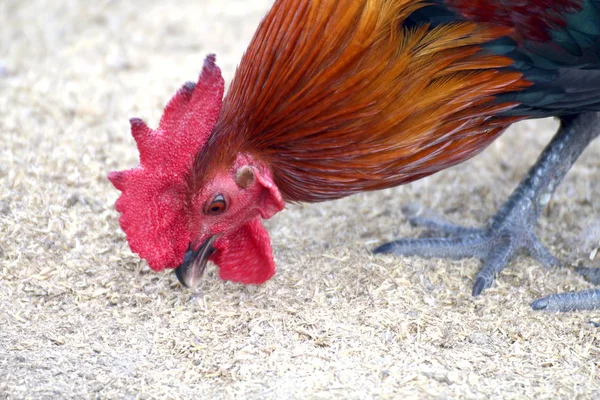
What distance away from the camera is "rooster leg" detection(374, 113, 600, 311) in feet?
11.7

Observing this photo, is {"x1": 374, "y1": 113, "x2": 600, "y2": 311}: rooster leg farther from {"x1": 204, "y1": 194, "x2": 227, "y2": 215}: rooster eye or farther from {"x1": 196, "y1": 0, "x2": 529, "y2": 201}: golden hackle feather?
{"x1": 204, "y1": 194, "x2": 227, "y2": 215}: rooster eye

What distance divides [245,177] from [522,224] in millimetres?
1643

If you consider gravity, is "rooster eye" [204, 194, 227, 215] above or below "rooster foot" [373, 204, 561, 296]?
below

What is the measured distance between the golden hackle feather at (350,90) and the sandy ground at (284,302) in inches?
26.1

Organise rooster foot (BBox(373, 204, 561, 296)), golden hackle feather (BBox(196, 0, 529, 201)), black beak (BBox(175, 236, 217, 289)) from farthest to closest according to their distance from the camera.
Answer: rooster foot (BBox(373, 204, 561, 296)) < black beak (BBox(175, 236, 217, 289)) < golden hackle feather (BBox(196, 0, 529, 201))

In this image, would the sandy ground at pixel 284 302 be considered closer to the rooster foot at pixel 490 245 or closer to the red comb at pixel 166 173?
the rooster foot at pixel 490 245

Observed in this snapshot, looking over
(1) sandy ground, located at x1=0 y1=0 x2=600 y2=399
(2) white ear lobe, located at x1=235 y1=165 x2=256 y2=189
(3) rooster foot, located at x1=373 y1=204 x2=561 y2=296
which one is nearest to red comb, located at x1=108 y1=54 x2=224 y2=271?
(2) white ear lobe, located at x1=235 y1=165 x2=256 y2=189

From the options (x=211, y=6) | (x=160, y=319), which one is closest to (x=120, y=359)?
(x=160, y=319)

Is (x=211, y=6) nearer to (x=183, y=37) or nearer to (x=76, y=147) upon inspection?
(x=183, y=37)

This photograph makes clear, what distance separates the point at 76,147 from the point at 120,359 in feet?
6.16

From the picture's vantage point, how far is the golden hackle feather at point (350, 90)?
2699 mm

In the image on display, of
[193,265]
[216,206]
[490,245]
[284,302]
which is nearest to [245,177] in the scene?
[216,206]

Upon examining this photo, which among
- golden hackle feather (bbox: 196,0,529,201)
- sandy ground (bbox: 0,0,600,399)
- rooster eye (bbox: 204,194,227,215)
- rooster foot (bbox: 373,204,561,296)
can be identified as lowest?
sandy ground (bbox: 0,0,600,399)

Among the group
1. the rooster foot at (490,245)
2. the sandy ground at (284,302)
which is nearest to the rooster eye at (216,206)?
the sandy ground at (284,302)
